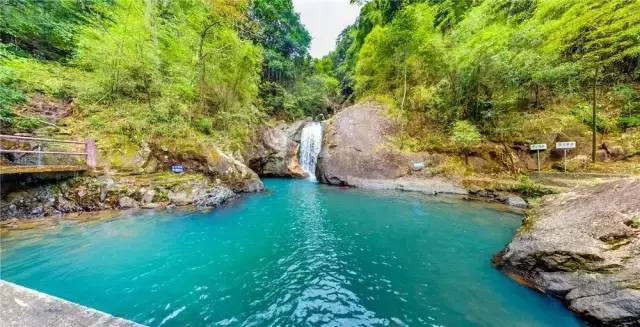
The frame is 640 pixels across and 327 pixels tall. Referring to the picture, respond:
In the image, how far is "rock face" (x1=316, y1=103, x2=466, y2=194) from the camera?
40.1ft

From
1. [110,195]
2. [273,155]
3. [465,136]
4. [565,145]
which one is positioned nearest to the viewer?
→ [110,195]

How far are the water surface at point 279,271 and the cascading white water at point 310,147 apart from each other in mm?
10734

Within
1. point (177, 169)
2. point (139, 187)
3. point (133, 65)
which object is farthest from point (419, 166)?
point (133, 65)

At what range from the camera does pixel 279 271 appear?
4.18 m

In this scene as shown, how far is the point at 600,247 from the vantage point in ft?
10.6

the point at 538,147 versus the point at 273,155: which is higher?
the point at 538,147

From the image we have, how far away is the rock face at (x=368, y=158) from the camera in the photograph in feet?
40.1

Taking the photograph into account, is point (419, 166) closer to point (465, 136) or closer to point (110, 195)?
point (465, 136)

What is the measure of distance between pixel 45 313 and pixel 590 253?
5692 millimetres

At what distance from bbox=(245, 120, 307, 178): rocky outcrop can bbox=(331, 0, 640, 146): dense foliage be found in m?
7.50

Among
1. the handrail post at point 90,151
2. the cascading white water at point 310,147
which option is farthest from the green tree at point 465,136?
the handrail post at point 90,151

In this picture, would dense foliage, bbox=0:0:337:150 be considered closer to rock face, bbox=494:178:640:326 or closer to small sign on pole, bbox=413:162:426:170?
small sign on pole, bbox=413:162:426:170

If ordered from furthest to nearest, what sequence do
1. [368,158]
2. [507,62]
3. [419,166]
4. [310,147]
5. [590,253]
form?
[310,147]
[368,158]
[419,166]
[507,62]
[590,253]

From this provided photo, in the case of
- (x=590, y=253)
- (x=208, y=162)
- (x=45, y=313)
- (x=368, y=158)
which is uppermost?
(x=368, y=158)
